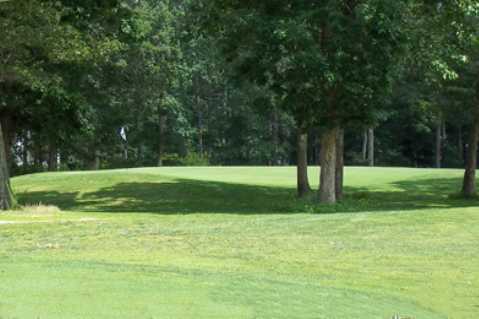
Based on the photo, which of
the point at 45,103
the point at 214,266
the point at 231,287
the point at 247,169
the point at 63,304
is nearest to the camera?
the point at 63,304

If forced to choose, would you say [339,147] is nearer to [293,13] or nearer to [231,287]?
[293,13]

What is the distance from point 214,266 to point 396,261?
3.32 metres

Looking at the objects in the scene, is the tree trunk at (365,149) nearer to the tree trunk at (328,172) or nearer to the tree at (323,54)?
the tree trunk at (328,172)

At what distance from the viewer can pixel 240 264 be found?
12.7 meters

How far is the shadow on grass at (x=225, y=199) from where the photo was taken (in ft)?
87.8

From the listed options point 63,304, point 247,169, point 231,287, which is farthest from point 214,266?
point 247,169

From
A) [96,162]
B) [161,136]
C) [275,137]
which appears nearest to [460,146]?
[275,137]

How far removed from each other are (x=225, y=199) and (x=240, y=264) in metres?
19.1

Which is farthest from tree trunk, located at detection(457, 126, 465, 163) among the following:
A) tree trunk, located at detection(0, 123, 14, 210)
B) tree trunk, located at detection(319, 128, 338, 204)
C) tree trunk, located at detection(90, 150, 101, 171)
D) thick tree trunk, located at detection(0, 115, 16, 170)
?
tree trunk, located at detection(0, 123, 14, 210)

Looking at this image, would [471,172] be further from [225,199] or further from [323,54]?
[323,54]

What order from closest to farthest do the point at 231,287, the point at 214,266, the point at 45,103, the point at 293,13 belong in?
1. the point at 231,287
2. the point at 214,266
3. the point at 293,13
4. the point at 45,103

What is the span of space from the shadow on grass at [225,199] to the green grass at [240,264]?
0.34 meters

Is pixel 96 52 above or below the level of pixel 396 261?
above

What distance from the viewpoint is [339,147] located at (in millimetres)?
29703
